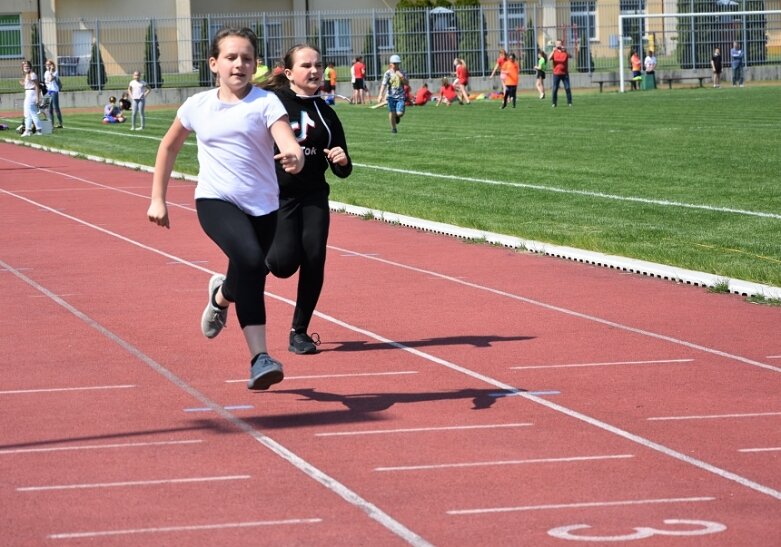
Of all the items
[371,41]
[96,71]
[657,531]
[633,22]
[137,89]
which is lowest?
[657,531]

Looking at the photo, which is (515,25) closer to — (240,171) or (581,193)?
(581,193)

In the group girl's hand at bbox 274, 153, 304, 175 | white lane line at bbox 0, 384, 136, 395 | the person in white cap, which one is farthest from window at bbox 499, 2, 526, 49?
girl's hand at bbox 274, 153, 304, 175

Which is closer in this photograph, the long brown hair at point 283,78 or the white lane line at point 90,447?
the white lane line at point 90,447

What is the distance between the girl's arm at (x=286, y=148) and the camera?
6891 mm

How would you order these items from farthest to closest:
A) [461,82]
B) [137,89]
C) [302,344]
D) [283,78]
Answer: [461,82] < [137,89] < [302,344] < [283,78]

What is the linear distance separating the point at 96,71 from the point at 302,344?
4847cm

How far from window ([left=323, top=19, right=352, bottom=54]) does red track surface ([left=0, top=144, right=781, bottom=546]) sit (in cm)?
4810

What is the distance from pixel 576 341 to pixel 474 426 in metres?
2.50

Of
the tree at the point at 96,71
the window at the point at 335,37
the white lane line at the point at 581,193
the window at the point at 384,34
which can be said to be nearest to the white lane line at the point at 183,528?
the white lane line at the point at 581,193

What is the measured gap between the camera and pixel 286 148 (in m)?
7.08

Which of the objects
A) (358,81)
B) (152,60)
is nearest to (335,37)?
(152,60)

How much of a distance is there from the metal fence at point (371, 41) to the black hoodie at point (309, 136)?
4727 centimetres

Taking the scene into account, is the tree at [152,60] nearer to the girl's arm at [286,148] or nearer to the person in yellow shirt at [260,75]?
the person in yellow shirt at [260,75]

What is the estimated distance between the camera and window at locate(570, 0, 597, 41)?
198 feet
